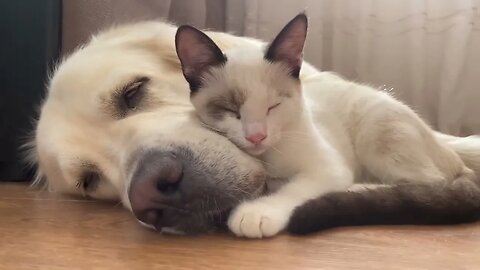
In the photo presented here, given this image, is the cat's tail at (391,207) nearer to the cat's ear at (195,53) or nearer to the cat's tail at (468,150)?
the cat's tail at (468,150)

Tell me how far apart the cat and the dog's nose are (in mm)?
157

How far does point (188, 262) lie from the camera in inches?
40.6

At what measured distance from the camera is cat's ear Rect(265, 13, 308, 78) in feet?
4.35

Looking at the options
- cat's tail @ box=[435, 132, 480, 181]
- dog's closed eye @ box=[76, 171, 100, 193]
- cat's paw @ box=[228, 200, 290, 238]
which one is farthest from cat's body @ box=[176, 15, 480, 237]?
dog's closed eye @ box=[76, 171, 100, 193]

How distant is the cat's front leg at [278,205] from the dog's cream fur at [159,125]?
2cm

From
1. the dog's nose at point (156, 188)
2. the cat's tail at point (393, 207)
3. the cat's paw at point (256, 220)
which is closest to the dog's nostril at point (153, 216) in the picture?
the dog's nose at point (156, 188)

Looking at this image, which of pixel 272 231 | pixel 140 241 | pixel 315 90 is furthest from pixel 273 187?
pixel 315 90

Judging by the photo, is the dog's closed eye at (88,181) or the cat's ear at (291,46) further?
the dog's closed eye at (88,181)

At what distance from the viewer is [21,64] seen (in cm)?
197

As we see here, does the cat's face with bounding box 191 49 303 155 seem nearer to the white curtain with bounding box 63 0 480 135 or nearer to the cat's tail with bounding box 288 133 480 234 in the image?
the cat's tail with bounding box 288 133 480 234

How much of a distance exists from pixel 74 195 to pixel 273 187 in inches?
22.7

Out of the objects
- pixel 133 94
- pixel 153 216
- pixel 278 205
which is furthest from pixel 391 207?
pixel 133 94

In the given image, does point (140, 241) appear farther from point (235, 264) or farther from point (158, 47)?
point (158, 47)

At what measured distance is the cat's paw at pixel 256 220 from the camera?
1177 mm
